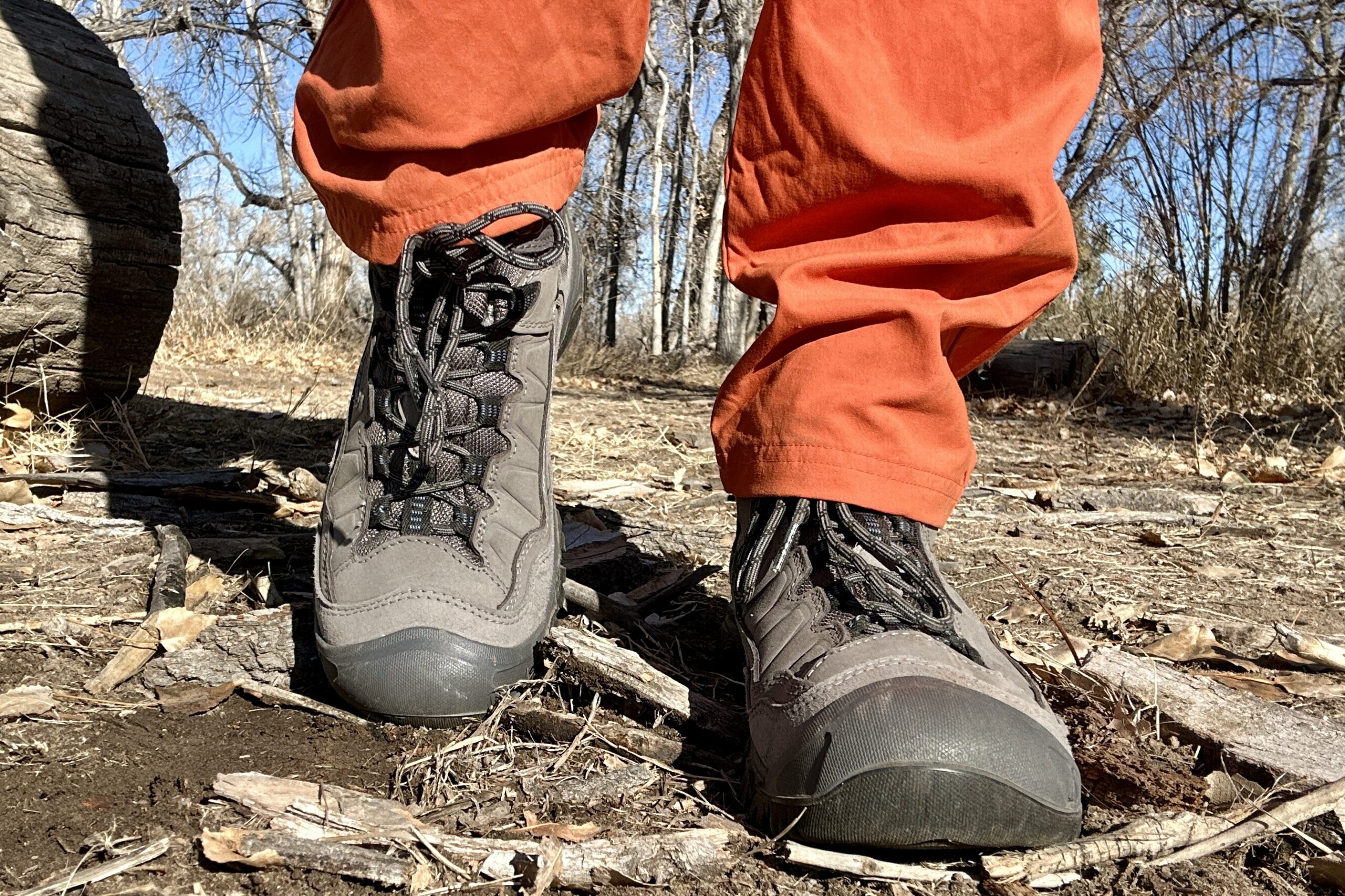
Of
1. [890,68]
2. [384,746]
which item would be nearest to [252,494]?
[384,746]

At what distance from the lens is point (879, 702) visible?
3.06 feet

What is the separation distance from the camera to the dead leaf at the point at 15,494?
6.42 feet

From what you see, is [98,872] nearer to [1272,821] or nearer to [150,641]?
[150,641]

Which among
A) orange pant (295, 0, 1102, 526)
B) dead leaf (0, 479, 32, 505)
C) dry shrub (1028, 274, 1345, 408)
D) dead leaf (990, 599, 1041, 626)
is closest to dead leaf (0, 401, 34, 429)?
dead leaf (0, 479, 32, 505)

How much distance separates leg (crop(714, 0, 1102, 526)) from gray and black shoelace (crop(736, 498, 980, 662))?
26mm


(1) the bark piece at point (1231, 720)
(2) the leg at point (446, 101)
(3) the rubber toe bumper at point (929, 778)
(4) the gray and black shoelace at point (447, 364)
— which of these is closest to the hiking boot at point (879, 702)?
(3) the rubber toe bumper at point (929, 778)

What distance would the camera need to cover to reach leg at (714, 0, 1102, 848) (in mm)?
1006

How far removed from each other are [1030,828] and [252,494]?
5.83 feet

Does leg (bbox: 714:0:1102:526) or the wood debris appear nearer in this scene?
leg (bbox: 714:0:1102:526)

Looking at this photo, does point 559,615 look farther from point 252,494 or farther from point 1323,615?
point 1323,615

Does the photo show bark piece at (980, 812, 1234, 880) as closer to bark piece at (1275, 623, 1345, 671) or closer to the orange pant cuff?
the orange pant cuff

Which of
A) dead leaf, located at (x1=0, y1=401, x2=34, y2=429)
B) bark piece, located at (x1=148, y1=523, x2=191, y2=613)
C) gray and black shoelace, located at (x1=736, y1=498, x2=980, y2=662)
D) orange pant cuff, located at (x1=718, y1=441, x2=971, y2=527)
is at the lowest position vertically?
bark piece, located at (x1=148, y1=523, x2=191, y2=613)

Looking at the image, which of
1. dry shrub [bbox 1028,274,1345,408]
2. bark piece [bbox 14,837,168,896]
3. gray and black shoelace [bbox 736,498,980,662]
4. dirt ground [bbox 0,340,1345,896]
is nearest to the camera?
bark piece [bbox 14,837,168,896]

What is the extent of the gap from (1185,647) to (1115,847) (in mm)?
691
